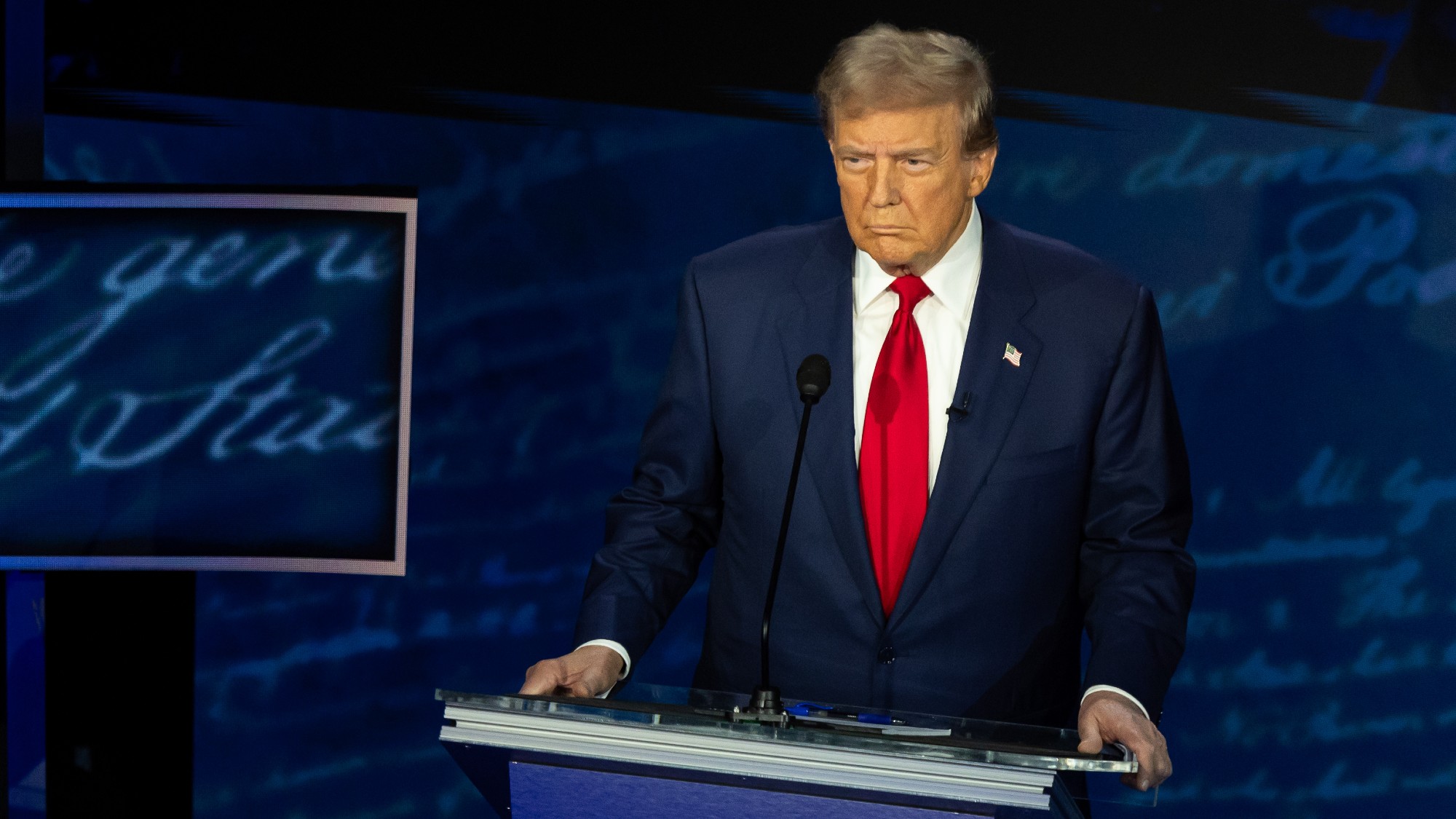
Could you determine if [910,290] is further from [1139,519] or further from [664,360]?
[664,360]

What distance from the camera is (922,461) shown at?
190cm

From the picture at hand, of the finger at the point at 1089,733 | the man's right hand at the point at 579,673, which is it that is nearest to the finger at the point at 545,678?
the man's right hand at the point at 579,673

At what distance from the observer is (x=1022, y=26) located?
3281mm

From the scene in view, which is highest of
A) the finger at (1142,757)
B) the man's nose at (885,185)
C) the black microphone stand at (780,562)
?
the man's nose at (885,185)

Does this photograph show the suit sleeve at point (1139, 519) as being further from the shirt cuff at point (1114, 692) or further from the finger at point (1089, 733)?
the finger at point (1089, 733)

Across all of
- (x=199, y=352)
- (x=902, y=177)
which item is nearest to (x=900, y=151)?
(x=902, y=177)

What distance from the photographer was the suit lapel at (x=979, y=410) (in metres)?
1.85

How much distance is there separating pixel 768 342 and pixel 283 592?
2.07 m

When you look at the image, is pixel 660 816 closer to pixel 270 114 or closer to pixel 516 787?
pixel 516 787

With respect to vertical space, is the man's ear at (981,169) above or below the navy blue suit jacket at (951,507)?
above

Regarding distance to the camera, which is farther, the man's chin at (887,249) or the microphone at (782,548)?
the man's chin at (887,249)

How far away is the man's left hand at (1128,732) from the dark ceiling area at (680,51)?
2.02m

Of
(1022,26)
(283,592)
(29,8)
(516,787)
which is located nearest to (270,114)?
(29,8)

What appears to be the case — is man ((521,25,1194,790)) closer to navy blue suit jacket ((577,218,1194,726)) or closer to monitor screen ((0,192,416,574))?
navy blue suit jacket ((577,218,1194,726))
